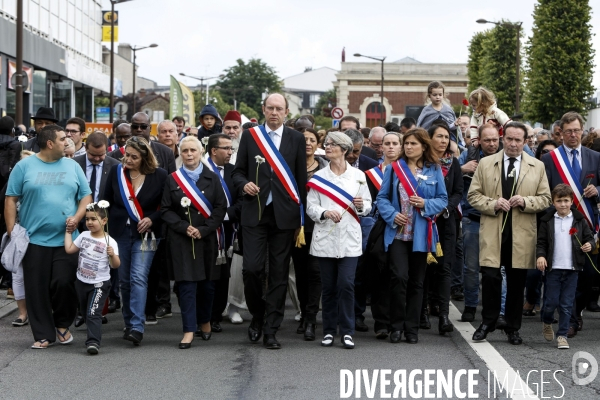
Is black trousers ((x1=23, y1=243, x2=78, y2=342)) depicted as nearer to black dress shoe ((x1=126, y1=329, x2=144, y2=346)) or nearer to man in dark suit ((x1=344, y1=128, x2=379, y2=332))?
black dress shoe ((x1=126, y1=329, x2=144, y2=346))

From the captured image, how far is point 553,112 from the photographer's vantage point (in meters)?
50.6

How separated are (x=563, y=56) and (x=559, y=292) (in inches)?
1645

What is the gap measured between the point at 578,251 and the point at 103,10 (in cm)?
5503

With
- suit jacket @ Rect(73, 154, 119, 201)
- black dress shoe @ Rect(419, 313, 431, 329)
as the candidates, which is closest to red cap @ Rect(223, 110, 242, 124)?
suit jacket @ Rect(73, 154, 119, 201)

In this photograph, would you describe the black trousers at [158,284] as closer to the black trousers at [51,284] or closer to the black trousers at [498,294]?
the black trousers at [51,284]

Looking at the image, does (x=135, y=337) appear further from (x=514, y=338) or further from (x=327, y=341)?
(x=514, y=338)

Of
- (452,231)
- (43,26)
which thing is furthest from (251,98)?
(452,231)

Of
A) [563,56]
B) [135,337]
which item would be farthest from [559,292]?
[563,56]

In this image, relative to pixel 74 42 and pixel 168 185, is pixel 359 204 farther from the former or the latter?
pixel 74 42

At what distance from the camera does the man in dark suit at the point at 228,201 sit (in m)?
10.6

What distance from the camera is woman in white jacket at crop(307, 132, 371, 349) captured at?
380 inches

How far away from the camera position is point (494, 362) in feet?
29.0

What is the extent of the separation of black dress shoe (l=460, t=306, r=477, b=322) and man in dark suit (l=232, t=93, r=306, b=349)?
251 cm

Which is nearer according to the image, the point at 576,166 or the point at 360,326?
the point at 576,166
